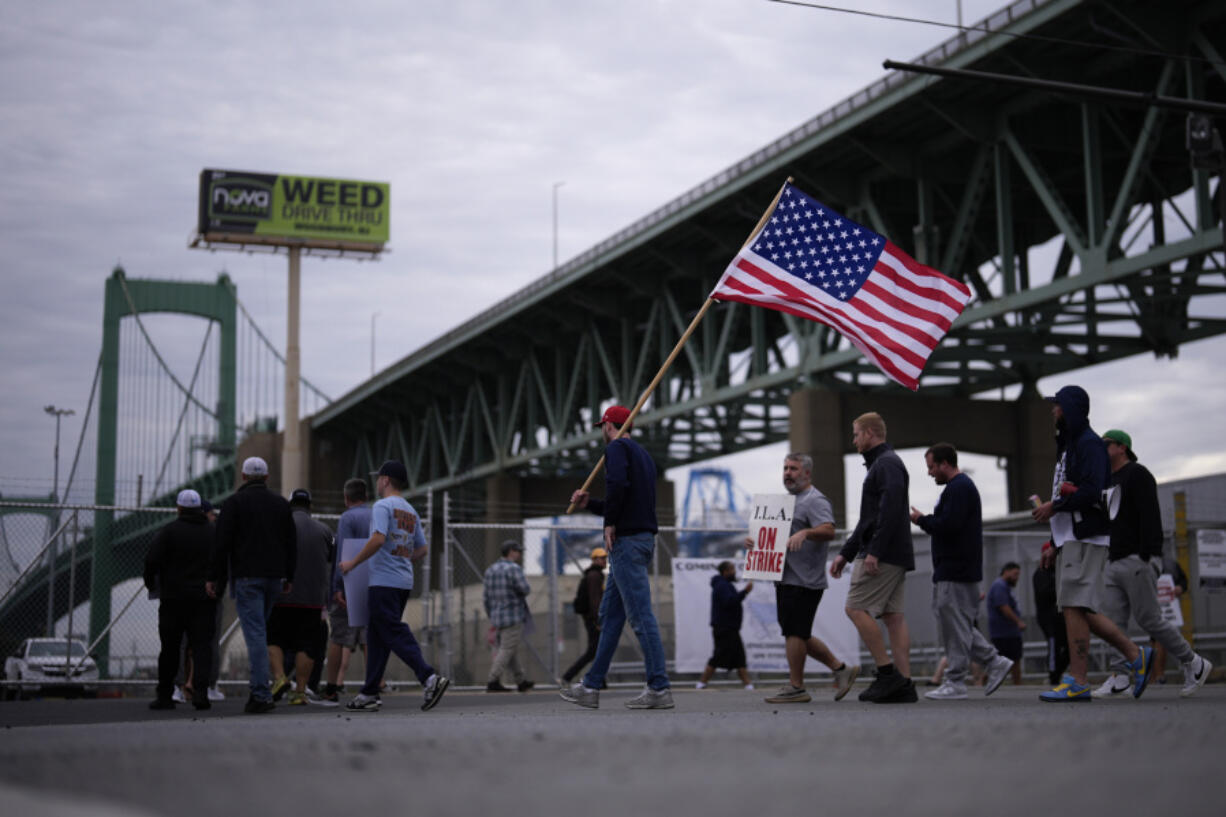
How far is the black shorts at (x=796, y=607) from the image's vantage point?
10859mm

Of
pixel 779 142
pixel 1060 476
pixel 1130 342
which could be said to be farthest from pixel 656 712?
pixel 1130 342

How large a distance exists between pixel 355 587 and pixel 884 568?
437cm

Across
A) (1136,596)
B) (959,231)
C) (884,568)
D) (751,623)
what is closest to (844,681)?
(884,568)

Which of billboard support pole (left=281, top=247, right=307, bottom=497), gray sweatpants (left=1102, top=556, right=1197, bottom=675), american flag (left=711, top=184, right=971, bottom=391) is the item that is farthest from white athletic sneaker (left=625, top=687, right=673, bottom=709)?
billboard support pole (left=281, top=247, right=307, bottom=497)

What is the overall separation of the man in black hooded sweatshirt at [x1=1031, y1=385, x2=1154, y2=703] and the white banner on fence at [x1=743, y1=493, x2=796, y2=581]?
7.49 feet

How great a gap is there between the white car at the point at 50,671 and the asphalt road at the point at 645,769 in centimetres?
985

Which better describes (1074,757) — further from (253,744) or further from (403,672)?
(403,672)

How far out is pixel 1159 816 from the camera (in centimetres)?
335

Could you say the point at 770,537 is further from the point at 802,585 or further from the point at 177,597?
the point at 177,597

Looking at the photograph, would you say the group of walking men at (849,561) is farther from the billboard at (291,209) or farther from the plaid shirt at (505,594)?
the billboard at (291,209)

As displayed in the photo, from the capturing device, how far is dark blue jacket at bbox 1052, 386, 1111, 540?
9.35m

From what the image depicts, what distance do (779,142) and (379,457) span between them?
36.5 meters

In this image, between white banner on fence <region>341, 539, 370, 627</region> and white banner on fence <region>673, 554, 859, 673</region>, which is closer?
white banner on fence <region>341, 539, 370, 627</region>

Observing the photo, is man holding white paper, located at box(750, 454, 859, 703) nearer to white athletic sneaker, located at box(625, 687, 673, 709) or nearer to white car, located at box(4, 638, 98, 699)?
white athletic sneaker, located at box(625, 687, 673, 709)
